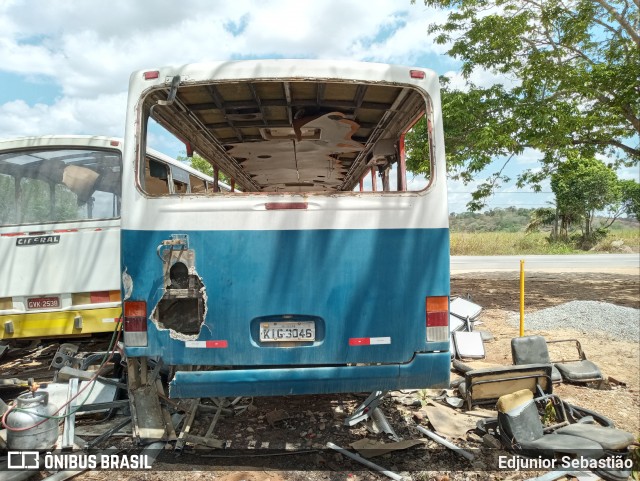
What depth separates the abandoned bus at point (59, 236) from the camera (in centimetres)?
598

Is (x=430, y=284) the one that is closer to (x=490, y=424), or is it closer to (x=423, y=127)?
(x=490, y=424)

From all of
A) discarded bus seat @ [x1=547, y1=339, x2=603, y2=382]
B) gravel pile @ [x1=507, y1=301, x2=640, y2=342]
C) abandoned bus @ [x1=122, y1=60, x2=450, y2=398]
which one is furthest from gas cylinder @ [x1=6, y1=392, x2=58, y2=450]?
gravel pile @ [x1=507, y1=301, x2=640, y2=342]

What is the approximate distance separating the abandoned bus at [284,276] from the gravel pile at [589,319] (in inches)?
237

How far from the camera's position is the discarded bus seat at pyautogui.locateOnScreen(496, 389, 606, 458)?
352 cm

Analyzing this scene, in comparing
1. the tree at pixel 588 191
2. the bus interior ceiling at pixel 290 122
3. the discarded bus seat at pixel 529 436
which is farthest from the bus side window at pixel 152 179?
the tree at pixel 588 191

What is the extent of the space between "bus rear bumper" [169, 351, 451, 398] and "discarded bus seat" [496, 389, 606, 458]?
716 mm

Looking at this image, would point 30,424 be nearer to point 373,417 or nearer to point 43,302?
point 43,302

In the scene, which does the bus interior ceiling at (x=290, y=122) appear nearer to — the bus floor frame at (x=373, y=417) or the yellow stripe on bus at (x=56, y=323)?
the bus floor frame at (x=373, y=417)

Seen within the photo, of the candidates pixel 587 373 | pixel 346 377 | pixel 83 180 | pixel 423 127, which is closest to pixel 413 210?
pixel 346 377

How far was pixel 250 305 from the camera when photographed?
346 cm

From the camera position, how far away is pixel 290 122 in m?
4.80

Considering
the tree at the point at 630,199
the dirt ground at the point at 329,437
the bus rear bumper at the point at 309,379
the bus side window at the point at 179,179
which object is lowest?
the dirt ground at the point at 329,437

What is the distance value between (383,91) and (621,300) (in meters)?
10.3

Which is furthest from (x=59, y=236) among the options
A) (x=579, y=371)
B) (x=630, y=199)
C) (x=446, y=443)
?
(x=630, y=199)
